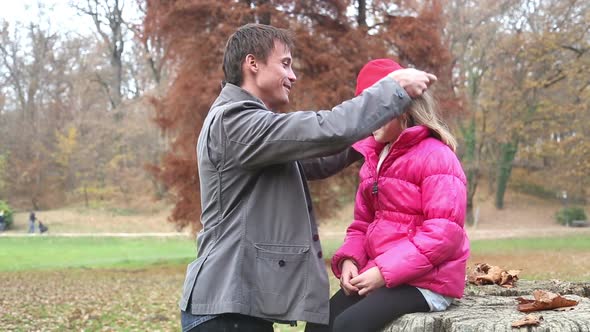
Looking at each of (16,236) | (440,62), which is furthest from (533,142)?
(16,236)

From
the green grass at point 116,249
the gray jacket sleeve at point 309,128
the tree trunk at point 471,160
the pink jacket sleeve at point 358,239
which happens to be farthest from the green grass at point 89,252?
the gray jacket sleeve at point 309,128

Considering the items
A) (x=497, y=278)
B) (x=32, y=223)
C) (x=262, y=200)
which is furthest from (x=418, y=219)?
(x=32, y=223)

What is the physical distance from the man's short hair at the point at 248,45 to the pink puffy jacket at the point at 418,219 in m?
0.70

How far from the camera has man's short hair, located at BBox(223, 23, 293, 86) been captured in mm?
2623

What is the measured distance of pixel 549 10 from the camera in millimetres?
26156

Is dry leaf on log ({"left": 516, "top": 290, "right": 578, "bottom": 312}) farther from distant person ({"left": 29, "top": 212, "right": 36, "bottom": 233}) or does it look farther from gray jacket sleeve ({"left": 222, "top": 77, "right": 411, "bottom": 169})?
distant person ({"left": 29, "top": 212, "right": 36, "bottom": 233})

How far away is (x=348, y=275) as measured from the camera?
116 inches

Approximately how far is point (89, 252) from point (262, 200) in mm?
22595

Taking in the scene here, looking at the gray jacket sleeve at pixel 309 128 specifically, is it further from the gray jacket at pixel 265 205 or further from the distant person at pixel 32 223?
the distant person at pixel 32 223

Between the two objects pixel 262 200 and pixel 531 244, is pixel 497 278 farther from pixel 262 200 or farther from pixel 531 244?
pixel 531 244

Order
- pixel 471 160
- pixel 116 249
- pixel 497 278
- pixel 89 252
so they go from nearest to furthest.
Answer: pixel 497 278 → pixel 89 252 → pixel 116 249 → pixel 471 160

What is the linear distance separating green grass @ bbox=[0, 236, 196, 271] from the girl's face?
56.7 ft

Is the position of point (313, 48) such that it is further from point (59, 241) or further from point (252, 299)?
point (59, 241)

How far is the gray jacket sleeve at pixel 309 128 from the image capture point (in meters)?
2.38
